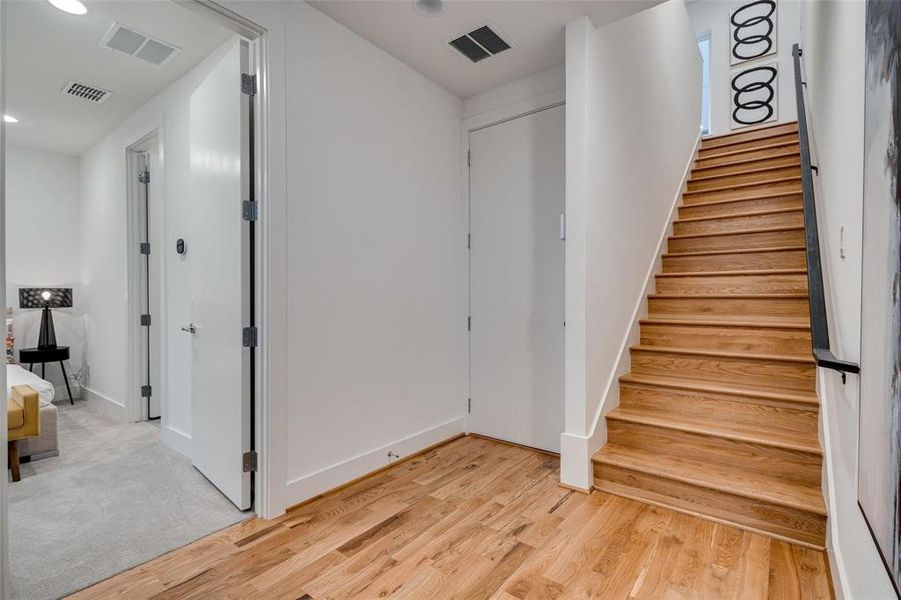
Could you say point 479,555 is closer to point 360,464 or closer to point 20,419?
point 360,464

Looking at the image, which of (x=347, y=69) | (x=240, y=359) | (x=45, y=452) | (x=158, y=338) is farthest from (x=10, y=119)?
(x=240, y=359)

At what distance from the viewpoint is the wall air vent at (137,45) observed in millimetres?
2553

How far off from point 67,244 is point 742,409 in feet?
20.8

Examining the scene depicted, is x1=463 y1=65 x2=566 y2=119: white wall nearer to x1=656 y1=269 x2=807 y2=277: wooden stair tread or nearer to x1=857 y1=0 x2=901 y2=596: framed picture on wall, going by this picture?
x1=656 y1=269 x2=807 y2=277: wooden stair tread

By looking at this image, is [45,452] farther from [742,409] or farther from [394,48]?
[742,409]

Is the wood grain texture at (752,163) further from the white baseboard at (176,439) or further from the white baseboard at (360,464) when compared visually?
the white baseboard at (176,439)

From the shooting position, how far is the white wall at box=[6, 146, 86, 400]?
A: 449 cm

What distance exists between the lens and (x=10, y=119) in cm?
382

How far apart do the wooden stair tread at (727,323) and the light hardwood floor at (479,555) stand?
1.25 meters

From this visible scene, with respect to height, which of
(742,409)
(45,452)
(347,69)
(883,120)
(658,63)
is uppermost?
(658,63)

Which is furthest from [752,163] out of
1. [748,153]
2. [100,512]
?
[100,512]

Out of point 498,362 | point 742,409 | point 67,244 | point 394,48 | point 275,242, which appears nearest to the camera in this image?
point 275,242

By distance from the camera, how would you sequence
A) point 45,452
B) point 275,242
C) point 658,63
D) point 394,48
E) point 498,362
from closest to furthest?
point 275,242
point 394,48
point 45,452
point 498,362
point 658,63

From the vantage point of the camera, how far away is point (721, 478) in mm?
2223
